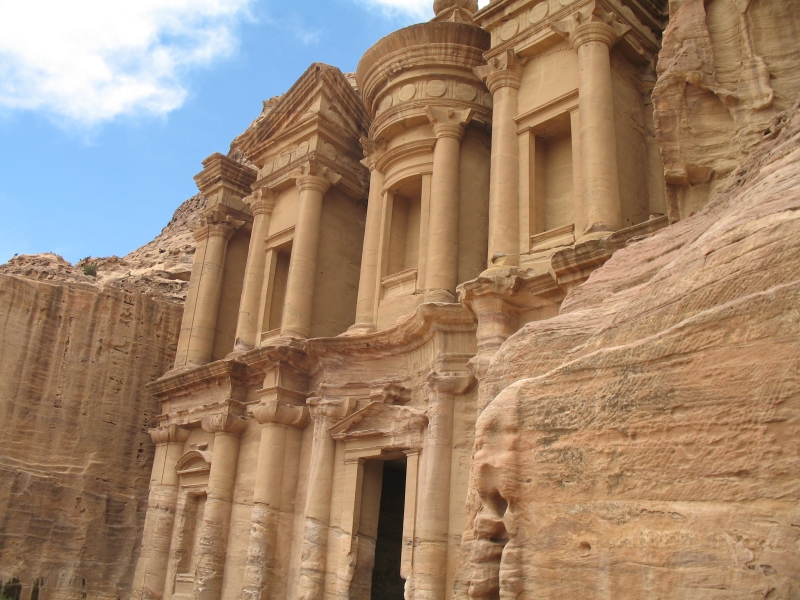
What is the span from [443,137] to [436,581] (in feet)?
23.9

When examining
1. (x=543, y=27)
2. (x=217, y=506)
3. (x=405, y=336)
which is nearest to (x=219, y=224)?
(x=217, y=506)

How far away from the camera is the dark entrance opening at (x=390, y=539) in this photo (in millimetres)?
13641

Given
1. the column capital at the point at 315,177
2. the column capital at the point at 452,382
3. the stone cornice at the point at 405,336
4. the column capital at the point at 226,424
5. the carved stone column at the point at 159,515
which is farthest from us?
the column capital at the point at 315,177

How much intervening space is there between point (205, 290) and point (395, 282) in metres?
6.52

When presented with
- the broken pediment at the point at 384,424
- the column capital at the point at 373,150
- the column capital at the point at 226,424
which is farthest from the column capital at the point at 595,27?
the column capital at the point at 226,424

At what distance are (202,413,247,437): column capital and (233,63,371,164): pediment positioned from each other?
20.6ft

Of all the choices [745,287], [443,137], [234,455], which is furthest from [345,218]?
[745,287]

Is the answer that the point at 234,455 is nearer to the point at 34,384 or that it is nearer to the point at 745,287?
the point at 34,384

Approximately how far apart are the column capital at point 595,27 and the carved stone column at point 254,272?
782 centimetres

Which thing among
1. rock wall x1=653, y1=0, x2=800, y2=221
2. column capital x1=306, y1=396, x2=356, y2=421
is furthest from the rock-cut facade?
rock wall x1=653, y1=0, x2=800, y2=221

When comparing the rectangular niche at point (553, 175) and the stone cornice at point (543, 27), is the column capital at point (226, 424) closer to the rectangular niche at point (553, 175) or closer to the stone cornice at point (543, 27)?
the rectangular niche at point (553, 175)

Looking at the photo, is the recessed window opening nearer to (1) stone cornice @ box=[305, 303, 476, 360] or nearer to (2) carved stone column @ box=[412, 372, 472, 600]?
(1) stone cornice @ box=[305, 303, 476, 360]

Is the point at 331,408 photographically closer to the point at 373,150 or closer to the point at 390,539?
the point at 390,539

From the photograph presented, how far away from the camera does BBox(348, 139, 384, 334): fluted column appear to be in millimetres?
13352
